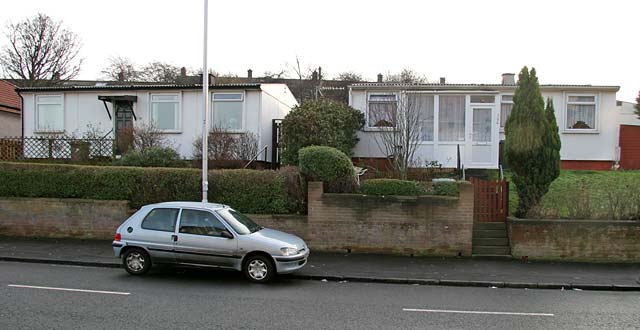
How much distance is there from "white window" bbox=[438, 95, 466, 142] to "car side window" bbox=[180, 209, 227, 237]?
11502 millimetres

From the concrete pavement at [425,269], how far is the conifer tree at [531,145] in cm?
203

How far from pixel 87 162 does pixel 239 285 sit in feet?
35.1

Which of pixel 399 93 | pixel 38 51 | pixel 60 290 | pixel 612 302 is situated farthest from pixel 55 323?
pixel 38 51

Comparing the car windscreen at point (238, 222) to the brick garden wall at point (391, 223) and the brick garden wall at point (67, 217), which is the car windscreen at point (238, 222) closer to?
the brick garden wall at point (391, 223)

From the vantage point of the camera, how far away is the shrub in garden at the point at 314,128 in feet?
52.2

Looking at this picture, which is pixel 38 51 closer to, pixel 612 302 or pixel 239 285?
pixel 239 285

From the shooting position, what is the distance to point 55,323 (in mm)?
6074

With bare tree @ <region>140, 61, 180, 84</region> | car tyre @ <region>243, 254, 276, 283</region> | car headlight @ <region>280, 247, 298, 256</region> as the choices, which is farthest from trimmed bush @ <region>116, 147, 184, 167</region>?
bare tree @ <region>140, 61, 180, 84</region>

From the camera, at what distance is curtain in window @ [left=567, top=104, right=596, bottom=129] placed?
19.8m

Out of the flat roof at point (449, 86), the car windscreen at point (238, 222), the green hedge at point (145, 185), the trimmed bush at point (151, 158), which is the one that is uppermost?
the flat roof at point (449, 86)

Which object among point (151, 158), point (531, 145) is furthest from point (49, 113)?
point (531, 145)

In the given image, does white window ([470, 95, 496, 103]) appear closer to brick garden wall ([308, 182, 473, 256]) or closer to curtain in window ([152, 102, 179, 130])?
brick garden wall ([308, 182, 473, 256])

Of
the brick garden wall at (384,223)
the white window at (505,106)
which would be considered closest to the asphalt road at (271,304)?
the brick garden wall at (384,223)

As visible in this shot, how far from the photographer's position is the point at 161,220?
9.55 meters
